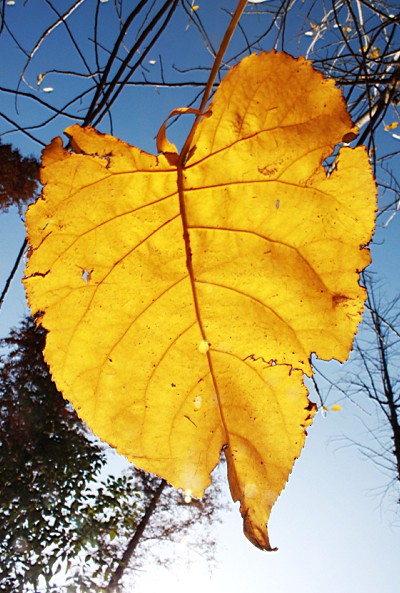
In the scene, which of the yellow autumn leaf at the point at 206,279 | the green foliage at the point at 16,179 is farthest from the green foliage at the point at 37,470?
the yellow autumn leaf at the point at 206,279

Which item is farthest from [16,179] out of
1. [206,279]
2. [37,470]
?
[206,279]

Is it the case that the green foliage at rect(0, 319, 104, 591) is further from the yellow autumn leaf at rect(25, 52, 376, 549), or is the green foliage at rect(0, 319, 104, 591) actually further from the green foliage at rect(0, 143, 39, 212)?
the yellow autumn leaf at rect(25, 52, 376, 549)

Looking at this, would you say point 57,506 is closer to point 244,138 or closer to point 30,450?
point 30,450

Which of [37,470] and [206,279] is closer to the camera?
[206,279]

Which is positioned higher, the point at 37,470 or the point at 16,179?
the point at 16,179

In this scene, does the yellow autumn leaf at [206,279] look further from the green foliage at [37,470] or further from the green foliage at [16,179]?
the green foliage at [16,179]

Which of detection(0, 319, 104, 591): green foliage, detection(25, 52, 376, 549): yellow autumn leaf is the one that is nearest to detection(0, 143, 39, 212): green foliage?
detection(0, 319, 104, 591): green foliage

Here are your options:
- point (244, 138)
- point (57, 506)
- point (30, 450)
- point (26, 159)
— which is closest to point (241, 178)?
point (244, 138)

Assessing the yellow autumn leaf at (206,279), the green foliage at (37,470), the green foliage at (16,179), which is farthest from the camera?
the green foliage at (16,179)

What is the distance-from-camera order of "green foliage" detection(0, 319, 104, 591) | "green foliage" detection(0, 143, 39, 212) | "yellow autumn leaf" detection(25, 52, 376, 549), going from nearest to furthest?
"yellow autumn leaf" detection(25, 52, 376, 549) < "green foliage" detection(0, 319, 104, 591) < "green foliage" detection(0, 143, 39, 212)

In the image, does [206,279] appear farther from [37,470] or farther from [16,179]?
[16,179]
